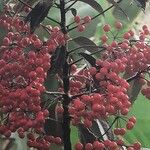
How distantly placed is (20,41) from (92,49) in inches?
8.2

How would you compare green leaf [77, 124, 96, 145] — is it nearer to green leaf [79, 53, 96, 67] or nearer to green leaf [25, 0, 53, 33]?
green leaf [79, 53, 96, 67]

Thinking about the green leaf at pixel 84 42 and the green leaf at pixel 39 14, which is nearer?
the green leaf at pixel 39 14

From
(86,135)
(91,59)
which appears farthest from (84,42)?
(86,135)

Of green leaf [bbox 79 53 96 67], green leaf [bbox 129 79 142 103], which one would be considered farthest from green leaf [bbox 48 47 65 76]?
green leaf [bbox 129 79 142 103]

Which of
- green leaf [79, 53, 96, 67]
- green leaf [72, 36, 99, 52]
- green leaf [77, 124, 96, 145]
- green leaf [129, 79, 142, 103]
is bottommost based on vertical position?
green leaf [77, 124, 96, 145]

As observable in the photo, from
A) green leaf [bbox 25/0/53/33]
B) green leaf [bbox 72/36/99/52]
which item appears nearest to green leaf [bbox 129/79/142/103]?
green leaf [bbox 72/36/99/52]


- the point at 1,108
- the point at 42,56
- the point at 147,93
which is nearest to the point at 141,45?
the point at 147,93

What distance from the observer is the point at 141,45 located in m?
0.96

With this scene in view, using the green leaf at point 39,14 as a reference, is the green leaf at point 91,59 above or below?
below

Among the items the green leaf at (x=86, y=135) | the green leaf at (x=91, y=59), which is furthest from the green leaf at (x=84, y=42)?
the green leaf at (x=86, y=135)

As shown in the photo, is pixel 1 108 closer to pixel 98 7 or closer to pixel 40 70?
pixel 40 70

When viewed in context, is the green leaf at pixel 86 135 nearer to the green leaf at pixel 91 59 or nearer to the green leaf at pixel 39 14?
the green leaf at pixel 91 59

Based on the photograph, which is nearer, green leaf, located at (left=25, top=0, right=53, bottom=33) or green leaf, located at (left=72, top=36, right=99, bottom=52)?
green leaf, located at (left=25, top=0, right=53, bottom=33)

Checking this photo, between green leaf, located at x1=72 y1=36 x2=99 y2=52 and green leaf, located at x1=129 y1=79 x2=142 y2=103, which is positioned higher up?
green leaf, located at x1=72 y1=36 x2=99 y2=52
